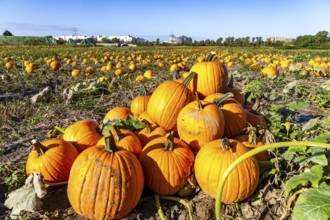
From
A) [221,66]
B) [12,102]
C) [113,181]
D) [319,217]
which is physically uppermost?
[221,66]

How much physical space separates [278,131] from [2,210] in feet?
9.45

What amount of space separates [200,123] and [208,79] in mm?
838

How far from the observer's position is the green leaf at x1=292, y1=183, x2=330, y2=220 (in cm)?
173

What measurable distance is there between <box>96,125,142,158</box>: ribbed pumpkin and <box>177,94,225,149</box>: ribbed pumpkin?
0.46m

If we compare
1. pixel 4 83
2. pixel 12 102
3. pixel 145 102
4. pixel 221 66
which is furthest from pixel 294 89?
pixel 4 83

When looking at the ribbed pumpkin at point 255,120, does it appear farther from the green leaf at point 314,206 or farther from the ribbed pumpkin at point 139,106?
the green leaf at point 314,206

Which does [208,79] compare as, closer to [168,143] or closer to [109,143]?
[168,143]

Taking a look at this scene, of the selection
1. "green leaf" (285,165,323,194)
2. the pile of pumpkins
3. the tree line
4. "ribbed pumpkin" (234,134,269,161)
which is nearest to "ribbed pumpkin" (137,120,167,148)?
the pile of pumpkins

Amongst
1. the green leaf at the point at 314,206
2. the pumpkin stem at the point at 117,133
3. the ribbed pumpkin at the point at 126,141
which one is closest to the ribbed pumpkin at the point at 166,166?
the ribbed pumpkin at the point at 126,141

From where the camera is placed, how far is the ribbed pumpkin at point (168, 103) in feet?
10.7

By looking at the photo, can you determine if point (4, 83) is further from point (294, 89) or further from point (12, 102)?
point (294, 89)

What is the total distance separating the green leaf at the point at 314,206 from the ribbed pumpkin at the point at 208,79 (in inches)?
74.4

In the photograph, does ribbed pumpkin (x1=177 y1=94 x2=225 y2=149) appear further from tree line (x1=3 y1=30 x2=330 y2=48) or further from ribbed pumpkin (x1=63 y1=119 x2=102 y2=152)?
tree line (x1=3 y1=30 x2=330 y2=48)

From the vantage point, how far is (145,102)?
4.04 m
